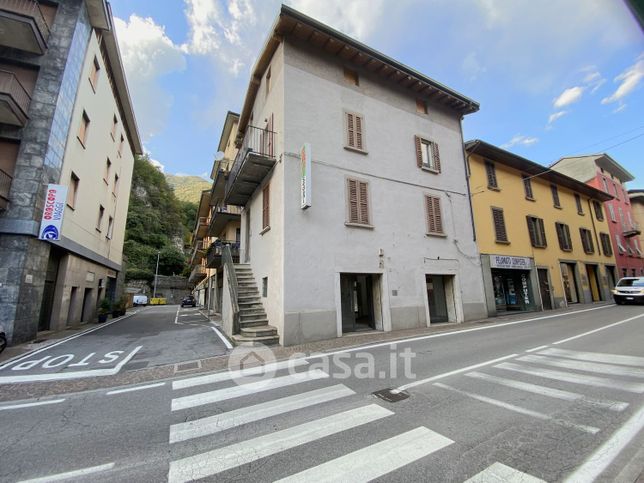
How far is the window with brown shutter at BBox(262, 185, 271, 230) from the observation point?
434 inches

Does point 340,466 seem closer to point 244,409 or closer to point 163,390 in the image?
point 244,409

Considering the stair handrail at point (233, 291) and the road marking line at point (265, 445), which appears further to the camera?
the stair handrail at point (233, 291)

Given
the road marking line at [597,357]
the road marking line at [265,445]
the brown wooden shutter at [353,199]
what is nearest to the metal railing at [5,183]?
the brown wooden shutter at [353,199]

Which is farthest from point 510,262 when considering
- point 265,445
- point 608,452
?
point 265,445

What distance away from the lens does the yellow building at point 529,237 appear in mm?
15391

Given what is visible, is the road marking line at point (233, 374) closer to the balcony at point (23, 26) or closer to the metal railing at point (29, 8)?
the balcony at point (23, 26)

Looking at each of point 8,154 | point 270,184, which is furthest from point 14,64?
point 270,184

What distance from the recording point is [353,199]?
1084cm

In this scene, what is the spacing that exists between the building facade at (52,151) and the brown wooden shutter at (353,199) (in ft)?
34.5

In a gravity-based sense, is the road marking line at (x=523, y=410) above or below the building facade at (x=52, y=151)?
below

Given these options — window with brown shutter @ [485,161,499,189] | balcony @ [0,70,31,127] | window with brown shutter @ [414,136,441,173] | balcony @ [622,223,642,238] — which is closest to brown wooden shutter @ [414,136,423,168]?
window with brown shutter @ [414,136,441,173]

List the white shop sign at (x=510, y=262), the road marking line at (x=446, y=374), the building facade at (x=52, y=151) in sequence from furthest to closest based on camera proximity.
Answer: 1. the white shop sign at (x=510, y=262)
2. the building facade at (x=52, y=151)
3. the road marking line at (x=446, y=374)

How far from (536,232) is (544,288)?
344 cm

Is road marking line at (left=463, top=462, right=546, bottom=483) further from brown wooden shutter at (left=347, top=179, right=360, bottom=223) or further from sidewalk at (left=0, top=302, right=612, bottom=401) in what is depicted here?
brown wooden shutter at (left=347, top=179, right=360, bottom=223)
